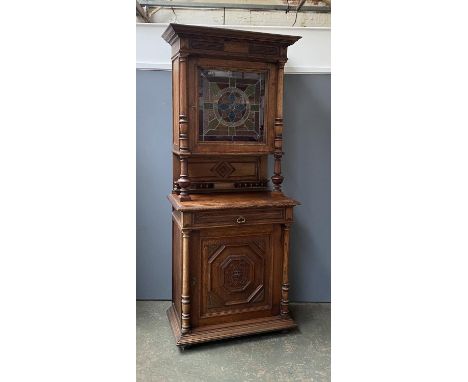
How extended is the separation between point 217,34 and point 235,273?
4.42 feet

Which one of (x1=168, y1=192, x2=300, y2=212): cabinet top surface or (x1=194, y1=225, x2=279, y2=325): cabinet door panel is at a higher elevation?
(x1=168, y1=192, x2=300, y2=212): cabinet top surface

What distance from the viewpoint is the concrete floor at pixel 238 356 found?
2.14 m

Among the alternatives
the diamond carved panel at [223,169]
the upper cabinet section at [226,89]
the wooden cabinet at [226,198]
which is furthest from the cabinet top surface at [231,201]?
the upper cabinet section at [226,89]

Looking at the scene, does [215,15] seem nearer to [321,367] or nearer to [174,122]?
[174,122]

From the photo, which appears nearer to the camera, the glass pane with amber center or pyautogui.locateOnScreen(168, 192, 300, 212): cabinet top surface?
pyautogui.locateOnScreen(168, 192, 300, 212): cabinet top surface

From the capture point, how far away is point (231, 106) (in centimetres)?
247

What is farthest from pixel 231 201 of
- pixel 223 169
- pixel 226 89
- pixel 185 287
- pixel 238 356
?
pixel 238 356

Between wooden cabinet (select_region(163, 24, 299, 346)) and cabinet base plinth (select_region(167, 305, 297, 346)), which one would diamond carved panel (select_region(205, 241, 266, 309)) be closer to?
wooden cabinet (select_region(163, 24, 299, 346))

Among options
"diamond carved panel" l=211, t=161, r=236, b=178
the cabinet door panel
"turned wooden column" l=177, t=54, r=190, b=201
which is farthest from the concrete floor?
"diamond carved panel" l=211, t=161, r=236, b=178

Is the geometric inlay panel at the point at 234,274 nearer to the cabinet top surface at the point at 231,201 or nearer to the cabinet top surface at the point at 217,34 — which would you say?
the cabinet top surface at the point at 231,201

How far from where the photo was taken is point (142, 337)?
2508mm

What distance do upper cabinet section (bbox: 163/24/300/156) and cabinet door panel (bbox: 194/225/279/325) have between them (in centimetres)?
50

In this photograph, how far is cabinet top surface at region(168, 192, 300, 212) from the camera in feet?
7.56
